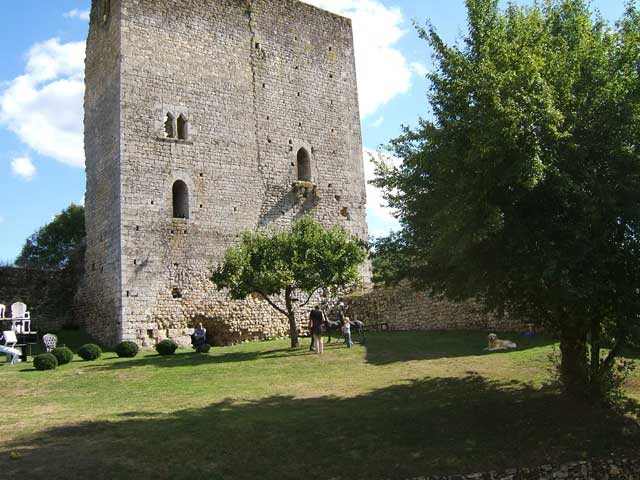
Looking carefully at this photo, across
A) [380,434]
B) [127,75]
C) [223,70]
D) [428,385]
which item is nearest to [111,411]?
[380,434]

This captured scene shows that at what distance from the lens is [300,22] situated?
2777 centimetres

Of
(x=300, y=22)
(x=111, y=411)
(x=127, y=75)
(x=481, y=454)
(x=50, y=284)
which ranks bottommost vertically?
(x=481, y=454)

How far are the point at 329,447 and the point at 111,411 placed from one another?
4.35 m

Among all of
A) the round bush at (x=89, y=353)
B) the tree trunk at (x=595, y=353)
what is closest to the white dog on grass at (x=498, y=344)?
the tree trunk at (x=595, y=353)

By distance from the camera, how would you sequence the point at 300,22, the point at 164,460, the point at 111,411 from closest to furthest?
the point at 164,460 < the point at 111,411 < the point at 300,22

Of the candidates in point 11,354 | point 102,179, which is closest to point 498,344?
point 11,354

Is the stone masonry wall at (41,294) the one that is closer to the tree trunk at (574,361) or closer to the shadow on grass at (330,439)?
the shadow on grass at (330,439)

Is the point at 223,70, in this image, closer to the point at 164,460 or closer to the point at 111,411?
the point at 111,411

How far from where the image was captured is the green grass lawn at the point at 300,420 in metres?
9.16

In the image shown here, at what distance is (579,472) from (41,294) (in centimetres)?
2081

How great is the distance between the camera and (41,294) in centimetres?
2470

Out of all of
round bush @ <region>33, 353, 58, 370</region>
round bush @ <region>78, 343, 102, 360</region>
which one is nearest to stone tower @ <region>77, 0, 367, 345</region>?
round bush @ <region>78, 343, 102, 360</region>

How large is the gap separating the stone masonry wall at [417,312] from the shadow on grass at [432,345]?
0.54 meters

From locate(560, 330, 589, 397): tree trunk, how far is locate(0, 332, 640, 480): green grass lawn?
409 mm
